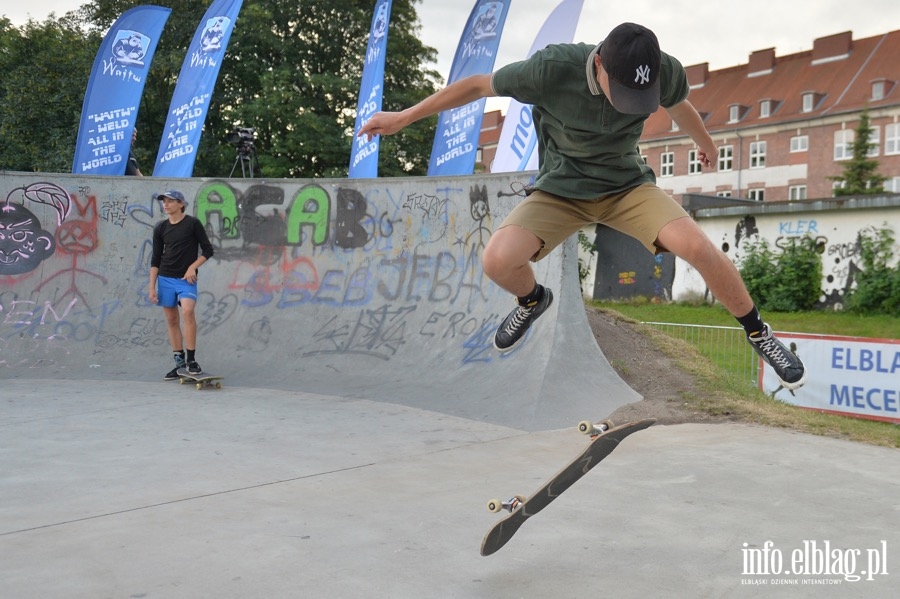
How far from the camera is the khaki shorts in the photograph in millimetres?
3664

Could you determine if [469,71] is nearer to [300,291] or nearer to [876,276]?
[300,291]

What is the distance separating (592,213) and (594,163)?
10.7 inches

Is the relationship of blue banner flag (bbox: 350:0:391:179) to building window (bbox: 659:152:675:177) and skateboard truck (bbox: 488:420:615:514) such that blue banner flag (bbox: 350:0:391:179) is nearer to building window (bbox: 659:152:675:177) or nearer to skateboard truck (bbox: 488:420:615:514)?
skateboard truck (bbox: 488:420:615:514)

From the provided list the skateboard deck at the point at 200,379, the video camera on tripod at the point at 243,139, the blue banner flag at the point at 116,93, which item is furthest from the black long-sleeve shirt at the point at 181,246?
the blue banner flag at the point at 116,93

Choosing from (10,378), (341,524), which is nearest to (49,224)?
(10,378)

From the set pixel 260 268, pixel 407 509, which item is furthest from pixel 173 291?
pixel 407 509

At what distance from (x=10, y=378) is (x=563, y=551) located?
24.3 feet

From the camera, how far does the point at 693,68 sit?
6569cm

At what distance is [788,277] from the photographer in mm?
24703

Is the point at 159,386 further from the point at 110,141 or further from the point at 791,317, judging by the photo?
the point at 791,317

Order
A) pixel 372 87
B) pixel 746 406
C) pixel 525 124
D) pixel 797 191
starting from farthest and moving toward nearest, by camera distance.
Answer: pixel 797 191 < pixel 372 87 < pixel 525 124 < pixel 746 406

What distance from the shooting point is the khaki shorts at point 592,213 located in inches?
144

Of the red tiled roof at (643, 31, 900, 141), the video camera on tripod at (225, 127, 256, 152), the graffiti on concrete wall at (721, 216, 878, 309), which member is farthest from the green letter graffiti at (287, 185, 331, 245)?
the red tiled roof at (643, 31, 900, 141)

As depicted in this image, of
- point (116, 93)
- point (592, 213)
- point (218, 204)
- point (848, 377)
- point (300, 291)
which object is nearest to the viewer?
point (592, 213)
